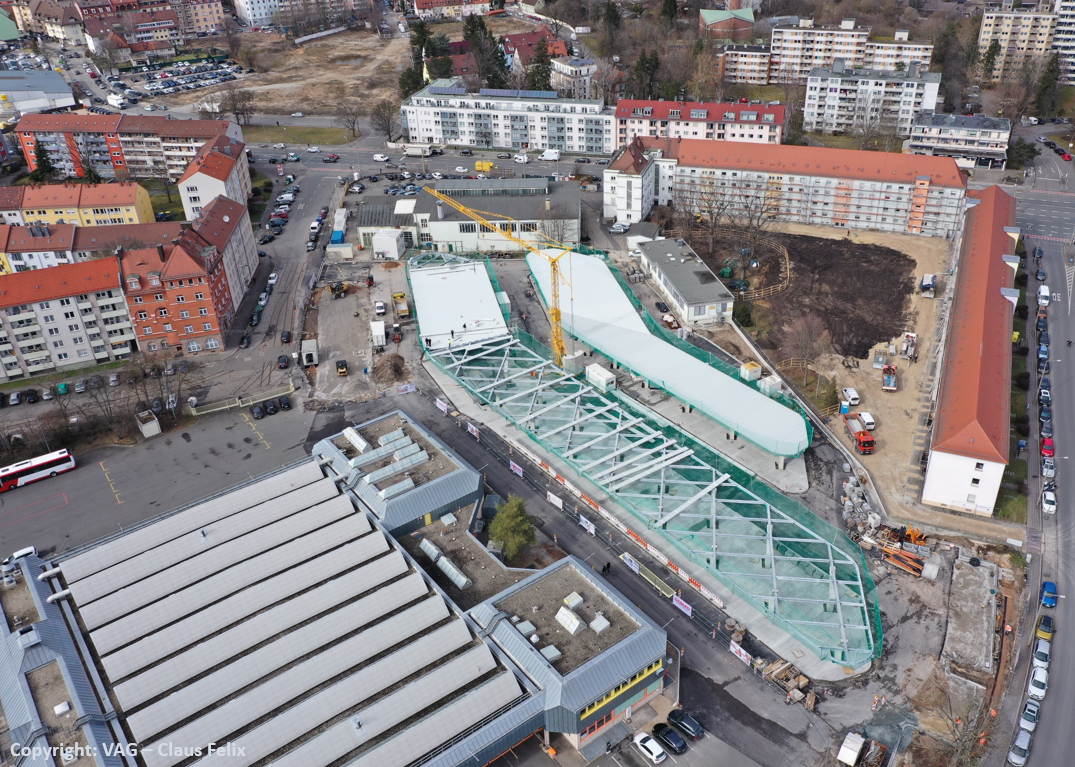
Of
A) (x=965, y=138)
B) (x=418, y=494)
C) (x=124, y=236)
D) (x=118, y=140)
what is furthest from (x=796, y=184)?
(x=118, y=140)

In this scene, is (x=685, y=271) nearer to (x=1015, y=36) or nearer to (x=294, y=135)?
(x=294, y=135)

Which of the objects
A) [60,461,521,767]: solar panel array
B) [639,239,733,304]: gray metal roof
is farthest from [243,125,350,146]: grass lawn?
[60,461,521,767]: solar panel array

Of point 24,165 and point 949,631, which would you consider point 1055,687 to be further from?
point 24,165

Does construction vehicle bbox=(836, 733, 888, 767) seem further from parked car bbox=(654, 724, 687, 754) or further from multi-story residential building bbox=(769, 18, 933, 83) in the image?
multi-story residential building bbox=(769, 18, 933, 83)

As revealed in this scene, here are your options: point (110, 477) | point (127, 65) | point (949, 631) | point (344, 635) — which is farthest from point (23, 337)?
point (127, 65)

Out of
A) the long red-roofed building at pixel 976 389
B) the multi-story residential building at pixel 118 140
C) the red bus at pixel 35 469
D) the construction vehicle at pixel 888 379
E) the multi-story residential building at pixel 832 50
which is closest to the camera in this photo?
the long red-roofed building at pixel 976 389

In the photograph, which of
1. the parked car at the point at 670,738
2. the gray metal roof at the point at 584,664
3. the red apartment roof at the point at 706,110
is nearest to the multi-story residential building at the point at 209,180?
the red apartment roof at the point at 706,110

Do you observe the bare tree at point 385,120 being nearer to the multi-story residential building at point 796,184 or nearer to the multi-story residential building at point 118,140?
the multi-story residential building at point 118,140
